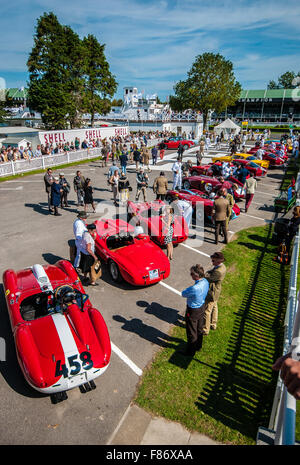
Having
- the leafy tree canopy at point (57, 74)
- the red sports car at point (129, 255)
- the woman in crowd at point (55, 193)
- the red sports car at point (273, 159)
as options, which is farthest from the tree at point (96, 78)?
the red sports car at point (129, 255)

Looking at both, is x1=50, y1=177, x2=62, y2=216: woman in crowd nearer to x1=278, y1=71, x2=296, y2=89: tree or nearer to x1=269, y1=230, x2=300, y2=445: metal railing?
x1=269, y1=230, x2=300, y2=445: metal railing

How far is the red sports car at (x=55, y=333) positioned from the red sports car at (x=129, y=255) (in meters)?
1.46

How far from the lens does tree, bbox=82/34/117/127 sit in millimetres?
42219

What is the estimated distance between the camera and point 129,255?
7.27 metres

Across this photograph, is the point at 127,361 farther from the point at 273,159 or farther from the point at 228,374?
the point at 273,159

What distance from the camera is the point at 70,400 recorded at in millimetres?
4422

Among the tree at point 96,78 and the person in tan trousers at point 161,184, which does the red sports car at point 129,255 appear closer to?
the person in tan trousers at point 161,184

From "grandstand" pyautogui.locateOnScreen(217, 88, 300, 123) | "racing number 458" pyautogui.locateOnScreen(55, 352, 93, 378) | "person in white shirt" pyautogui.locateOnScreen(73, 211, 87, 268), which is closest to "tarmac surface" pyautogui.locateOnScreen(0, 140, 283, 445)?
"racing number 458" pyautogui.locateOnScreen(55, 352, 93, 378)

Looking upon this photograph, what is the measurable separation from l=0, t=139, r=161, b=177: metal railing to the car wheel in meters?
15.0

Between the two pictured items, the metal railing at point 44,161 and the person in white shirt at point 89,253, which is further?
the metal railing at point 44,161

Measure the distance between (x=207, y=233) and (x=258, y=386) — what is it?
22.7ft

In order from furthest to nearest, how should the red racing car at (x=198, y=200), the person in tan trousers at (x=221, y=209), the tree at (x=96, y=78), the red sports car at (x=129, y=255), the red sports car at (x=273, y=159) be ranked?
the tree at (x=96, y=78) → the red sports car at (x=273, y=159) → the red racing car at (x=198, y=200) → the person in tan trousers at (x=221, y=209) → the red sports car at (x=129, y=255)

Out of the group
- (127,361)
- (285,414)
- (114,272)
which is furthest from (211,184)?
(285,414)

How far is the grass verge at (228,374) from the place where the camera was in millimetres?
4172
